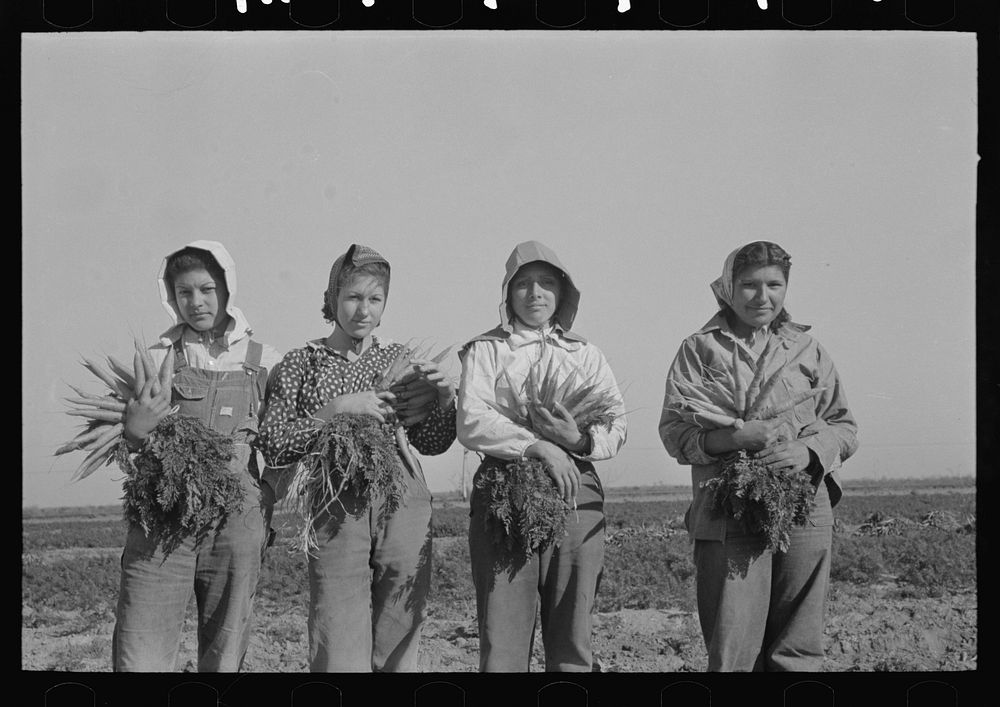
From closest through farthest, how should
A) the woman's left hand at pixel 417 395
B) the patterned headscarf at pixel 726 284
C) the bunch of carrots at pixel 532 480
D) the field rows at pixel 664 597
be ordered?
the bunch of carrots at pixel 532 480 < the woman's left hand at pixel 417 395 < the patterned headscarf at pixel 726 284 < the field rows at pixel 664 597

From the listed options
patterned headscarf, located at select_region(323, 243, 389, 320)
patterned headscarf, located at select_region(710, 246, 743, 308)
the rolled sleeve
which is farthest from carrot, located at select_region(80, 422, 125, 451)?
patterned headscarf, located at select_region(710, 246, 743, 308)

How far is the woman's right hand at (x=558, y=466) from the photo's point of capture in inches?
215

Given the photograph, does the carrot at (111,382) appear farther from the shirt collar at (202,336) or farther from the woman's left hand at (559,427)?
the woman's left hand at (559,427)

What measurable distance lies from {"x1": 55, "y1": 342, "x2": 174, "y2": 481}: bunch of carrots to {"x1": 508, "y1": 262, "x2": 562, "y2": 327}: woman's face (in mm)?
1855

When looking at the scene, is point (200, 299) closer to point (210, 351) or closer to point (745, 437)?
point (210, 351)

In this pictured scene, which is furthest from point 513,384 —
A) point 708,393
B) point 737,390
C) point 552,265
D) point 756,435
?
point 756,435

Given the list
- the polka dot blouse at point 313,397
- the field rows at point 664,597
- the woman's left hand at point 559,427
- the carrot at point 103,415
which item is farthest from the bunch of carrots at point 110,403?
the woman's left hand at point 559,427

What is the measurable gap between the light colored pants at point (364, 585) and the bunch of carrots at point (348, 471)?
0.19ft

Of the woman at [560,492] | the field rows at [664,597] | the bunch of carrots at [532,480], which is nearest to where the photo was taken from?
the bunch of carrots at [532,480]

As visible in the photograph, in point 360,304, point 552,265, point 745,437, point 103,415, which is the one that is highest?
point 552,265

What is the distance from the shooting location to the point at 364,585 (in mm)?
5535

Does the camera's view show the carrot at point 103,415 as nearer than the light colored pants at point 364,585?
No

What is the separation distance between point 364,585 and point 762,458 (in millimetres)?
2107
